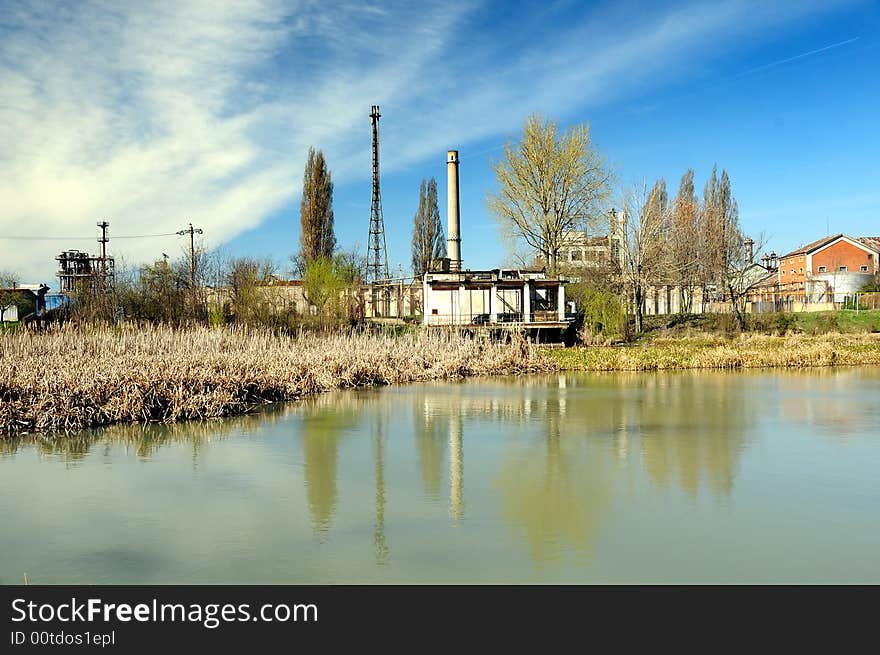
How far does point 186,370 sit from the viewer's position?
41.3ft

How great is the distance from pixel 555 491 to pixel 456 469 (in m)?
A: 1.42

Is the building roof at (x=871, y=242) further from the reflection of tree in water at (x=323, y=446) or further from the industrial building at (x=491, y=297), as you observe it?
the reflection of tree in water at (x=323, y=446)

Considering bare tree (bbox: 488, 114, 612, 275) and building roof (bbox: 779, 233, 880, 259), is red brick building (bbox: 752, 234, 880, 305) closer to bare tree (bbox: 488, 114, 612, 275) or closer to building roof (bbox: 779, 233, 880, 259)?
building roof (bbox: 779, 233, 880, 259)

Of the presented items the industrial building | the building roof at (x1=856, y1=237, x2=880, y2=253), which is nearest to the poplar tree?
the industrial building

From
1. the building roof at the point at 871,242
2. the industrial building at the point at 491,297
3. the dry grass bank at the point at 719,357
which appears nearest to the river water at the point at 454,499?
the dry grass bank at the point at 719,357

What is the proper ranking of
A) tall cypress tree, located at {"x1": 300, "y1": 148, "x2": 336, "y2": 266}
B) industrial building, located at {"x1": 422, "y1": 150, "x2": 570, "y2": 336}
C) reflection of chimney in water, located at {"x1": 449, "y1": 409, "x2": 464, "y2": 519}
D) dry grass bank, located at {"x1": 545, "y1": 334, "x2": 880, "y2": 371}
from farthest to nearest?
1. tall cypress tree, located at {"x1": 300, "y1": 148, "x2": 336, "y2": 266}
2. industrial building, located at {"x1": 422, "y1": 150, "x2": 570, "y2": 336}
3. dry grass bank, located at {"x1": 545, "y1": 334, "x2": 880, "y2": 371}
4. reflection of chimney in water, located at {"x1": 449, "y1": 409, "x2": 464, "y2": 519}

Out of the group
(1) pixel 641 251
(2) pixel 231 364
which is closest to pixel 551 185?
(1) pixel 641 251

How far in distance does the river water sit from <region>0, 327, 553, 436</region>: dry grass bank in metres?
0.66

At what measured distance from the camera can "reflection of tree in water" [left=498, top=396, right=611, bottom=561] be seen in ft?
18.8

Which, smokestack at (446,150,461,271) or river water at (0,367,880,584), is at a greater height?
smokestack at (446,150,461,271)

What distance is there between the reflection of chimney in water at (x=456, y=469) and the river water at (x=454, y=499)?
4cm

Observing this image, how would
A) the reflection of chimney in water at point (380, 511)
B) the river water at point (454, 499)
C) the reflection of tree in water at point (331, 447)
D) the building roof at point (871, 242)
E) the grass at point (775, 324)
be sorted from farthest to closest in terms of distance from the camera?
the building roof at point (871, 242)
the grass at point (775, 324)
the reflection of tree in water at point (331, 447)
the reflection of chimney in water at point (380, 511)
the river water at point (454, 499)

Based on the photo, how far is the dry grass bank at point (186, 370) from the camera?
11.2m
